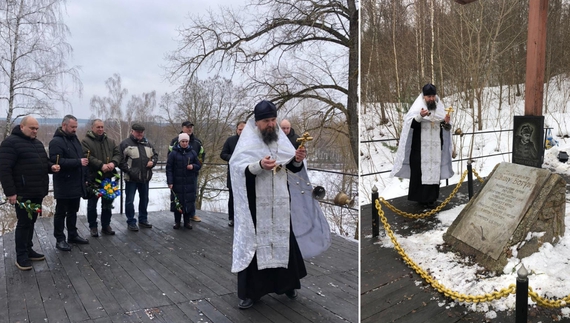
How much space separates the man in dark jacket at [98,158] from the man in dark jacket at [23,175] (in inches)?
36.9

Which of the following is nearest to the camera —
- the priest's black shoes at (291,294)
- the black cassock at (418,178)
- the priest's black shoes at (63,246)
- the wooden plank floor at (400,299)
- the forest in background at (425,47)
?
the wooden plank floor at (400,299)

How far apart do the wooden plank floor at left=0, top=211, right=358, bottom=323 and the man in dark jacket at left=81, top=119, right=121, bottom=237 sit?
354mm

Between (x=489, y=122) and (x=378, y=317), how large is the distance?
11252mm

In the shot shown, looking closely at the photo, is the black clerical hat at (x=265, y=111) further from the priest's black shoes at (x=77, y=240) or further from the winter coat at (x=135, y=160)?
the priest's black shoes at (x=77, y=240)

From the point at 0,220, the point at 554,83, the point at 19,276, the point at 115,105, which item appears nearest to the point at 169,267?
the point at 19,276

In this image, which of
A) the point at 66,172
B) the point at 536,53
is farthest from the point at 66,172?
the point at 536,53

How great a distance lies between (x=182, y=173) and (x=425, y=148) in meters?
3.44

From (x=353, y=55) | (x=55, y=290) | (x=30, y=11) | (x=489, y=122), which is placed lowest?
(x=55, y=290)

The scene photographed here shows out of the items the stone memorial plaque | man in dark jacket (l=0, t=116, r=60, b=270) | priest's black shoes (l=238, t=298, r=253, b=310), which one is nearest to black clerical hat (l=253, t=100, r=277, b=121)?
priest's black shoes (l=238, t=298, r=253, b=310)

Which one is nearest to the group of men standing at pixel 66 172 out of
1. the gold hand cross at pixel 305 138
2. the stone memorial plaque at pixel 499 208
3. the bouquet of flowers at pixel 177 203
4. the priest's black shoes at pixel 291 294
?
the bouquet of flowers at pixel 177 203

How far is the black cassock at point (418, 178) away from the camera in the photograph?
6074mm

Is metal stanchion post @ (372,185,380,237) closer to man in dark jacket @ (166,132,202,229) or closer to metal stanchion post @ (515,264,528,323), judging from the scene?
metal stanchion post @ (515,264,528,323)

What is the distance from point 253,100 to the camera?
33.9ft

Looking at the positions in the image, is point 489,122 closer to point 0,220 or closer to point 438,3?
point 438,3
